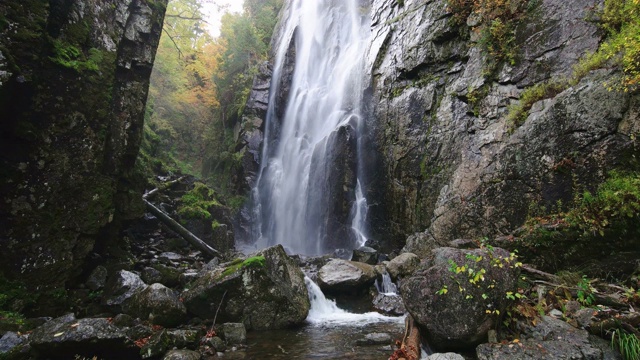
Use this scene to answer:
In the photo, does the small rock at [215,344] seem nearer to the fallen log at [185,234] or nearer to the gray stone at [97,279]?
the gray stone at [97,279]

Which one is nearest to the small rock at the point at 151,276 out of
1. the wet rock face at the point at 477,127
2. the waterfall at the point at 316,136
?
the wet rock face at the point at 477,127

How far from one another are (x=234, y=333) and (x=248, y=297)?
2.62 ft

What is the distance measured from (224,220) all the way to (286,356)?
11394 millimetres

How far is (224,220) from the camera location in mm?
15922

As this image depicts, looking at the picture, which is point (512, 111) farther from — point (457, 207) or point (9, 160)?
point (9, 160)

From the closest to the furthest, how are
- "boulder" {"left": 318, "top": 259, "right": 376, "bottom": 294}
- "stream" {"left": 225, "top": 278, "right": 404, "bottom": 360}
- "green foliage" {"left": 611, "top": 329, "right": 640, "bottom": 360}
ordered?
"green foliage" {"left": 611, "top": 329, "right": 640, "bottom": 360} < "stream" {"left": 225, "top": 278, "right": 404, "bottom": 360} < "boulder" {"left": 318, "top": 259, "right": 376, "bottom": 294}

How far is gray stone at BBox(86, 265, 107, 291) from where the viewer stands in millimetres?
6929

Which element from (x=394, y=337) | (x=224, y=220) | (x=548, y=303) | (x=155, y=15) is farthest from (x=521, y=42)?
(x=224, y=220)

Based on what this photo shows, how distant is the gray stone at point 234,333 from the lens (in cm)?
585

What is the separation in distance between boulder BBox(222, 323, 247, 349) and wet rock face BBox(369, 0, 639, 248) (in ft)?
18.7

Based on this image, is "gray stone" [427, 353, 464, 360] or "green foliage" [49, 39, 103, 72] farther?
"green foliage" [49, 39, 103, 72]

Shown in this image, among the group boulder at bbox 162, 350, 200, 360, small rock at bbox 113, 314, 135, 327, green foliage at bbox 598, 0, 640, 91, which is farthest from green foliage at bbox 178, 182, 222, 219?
green foliage at bbox 598, 0, 640, 91

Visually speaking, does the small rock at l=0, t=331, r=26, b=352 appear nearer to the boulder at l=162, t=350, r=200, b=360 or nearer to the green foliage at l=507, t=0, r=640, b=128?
the boulder at l=162, t=350, r=200, b=360

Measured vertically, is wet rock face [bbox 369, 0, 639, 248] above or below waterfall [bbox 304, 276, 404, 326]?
above
